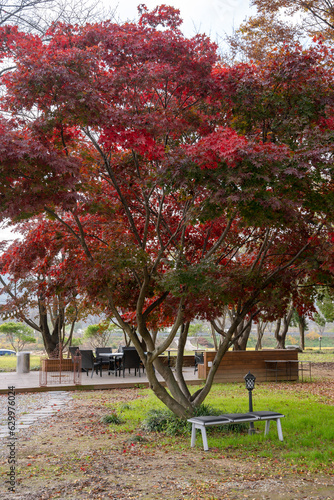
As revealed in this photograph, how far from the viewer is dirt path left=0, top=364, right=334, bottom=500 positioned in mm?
3359

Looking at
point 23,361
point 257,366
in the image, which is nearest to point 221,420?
point 257,366

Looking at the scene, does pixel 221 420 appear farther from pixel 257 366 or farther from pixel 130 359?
pixel 257 366

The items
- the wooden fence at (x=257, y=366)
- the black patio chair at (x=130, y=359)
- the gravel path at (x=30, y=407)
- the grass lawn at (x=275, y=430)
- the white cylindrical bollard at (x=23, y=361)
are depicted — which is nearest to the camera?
the grass lawn at (x=275, y=430)

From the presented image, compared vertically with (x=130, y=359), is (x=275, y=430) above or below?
below

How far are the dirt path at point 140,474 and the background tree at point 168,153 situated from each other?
1076 mm

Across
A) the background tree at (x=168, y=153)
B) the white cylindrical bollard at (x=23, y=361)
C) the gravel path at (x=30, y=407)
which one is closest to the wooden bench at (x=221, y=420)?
the background tree at (x=168, y=153)

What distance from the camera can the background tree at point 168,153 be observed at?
13.1 feet

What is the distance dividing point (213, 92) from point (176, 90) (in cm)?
43

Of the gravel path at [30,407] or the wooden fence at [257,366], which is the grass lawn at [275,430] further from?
the wooden fence at [257,366]

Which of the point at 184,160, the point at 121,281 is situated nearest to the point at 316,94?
the point at 184,160

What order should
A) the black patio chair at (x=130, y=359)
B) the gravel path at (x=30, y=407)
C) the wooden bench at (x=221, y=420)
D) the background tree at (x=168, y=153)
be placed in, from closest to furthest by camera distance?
the background tree at (x=168, y=153)
the wooden bench at (x=221, y=420)
the gravel path at (x=30, y=407)
the black patio chair at (x=130, y=359)

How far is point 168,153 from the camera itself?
4.30 m

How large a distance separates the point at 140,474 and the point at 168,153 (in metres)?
2.91

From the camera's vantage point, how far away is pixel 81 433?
18.0 feet
